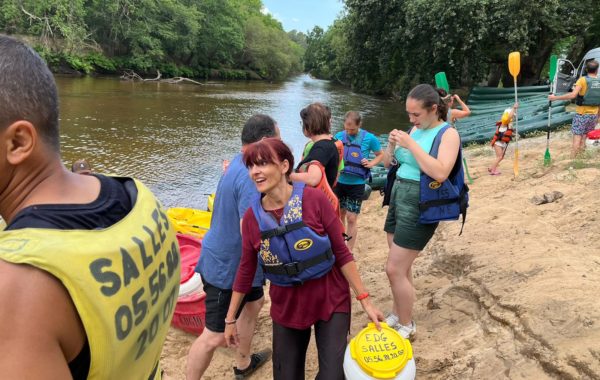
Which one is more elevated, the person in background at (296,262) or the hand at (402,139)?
the hand at (402,139)

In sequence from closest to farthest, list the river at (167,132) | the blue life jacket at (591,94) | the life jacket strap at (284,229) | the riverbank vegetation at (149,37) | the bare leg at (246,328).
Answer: the life jacket strap at (284,229), the bare leg at (246,328), the blue life jacket at (591,94), the river at (167,132), the riverbank vegetation at (149,37)

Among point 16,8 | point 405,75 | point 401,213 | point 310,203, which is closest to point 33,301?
point 310,203

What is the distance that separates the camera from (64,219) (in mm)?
977

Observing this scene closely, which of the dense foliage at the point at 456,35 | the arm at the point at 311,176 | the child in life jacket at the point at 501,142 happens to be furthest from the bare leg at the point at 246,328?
the dense foliage at the point at 456,35

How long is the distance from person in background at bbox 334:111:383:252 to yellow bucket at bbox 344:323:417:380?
303 centimetres

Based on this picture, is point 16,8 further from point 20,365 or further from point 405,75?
point 20,365

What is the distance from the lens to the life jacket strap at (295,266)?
232 cm

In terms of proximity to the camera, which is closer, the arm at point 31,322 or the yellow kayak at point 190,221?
the arm at point 31,322

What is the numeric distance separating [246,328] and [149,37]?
132 feet

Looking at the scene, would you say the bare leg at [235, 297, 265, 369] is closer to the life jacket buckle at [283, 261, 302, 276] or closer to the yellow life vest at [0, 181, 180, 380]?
the life jacket buckle at [283, 261, 302, 276]

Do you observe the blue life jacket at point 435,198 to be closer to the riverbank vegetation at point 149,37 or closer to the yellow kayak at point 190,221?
the yellow kayak at point 190,221

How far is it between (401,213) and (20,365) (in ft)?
8.81

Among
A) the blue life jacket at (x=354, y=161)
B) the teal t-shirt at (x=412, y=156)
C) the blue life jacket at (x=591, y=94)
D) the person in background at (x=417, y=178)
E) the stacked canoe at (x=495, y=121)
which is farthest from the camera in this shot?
the stacked canoe at (x=495, y=121)

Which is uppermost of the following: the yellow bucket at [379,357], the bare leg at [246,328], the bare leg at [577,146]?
the bare leg at [577,146]
